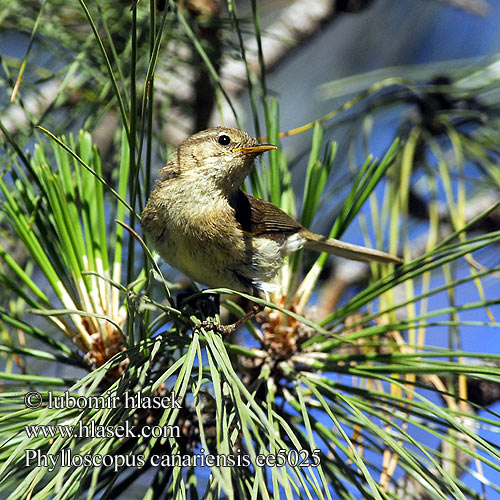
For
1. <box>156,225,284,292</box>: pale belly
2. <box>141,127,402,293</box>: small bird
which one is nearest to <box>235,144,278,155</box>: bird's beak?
<box>141,127,402,293</box>: small bird

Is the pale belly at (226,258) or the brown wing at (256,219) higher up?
the brown wing at (256,219)

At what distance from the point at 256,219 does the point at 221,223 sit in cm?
20

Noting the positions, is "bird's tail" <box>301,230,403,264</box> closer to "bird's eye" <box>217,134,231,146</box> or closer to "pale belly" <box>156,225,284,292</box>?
"pale belly" <box>156,225,284,292</box>

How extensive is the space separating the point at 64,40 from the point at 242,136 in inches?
27.2

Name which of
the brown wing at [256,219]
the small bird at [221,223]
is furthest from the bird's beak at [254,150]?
the brown wing at [256,219]

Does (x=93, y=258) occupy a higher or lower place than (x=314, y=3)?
lower

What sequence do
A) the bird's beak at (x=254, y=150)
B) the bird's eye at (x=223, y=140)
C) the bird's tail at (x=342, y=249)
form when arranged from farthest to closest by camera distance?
1. the bird's eye at (x=223, y=140)
2. the bird's tail at (x=342, y=249)
3. the bird's beak at (x=254, y=150)

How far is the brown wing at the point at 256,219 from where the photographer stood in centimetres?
202

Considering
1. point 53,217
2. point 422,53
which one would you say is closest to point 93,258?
point 53,217

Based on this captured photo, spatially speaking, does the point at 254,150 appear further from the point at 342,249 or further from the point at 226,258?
the point at 342,249

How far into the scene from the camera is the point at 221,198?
6.73 feet

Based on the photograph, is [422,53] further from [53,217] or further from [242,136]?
[53,217]

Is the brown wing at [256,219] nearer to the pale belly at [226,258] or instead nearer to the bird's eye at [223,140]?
the pale belly at [226,258]

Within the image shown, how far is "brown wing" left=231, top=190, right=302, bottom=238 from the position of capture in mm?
2023
